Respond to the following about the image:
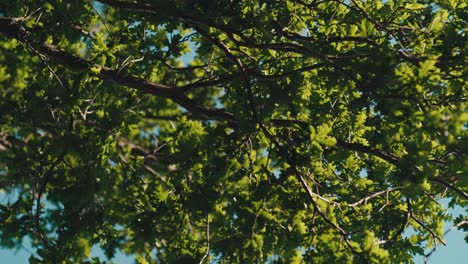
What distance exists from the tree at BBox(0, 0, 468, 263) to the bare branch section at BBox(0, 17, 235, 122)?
1.0 inches

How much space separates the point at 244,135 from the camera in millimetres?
7867

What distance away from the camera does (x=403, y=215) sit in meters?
9.17

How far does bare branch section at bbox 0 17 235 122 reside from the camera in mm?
8219

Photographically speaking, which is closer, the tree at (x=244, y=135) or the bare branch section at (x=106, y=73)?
the tree at (x=244, y=135)

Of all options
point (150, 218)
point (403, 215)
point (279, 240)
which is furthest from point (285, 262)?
point (403, 215)

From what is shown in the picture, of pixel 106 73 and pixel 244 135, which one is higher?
pixel 106 73

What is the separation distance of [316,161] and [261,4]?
88.9 inches

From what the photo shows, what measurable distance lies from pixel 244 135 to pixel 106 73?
234 cm

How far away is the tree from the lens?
21.7ft

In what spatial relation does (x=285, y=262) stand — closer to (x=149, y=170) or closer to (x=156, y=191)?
(x=156, y=191)

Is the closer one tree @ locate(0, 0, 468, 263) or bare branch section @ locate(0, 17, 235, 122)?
tree @ locate(0, 0, 468, 263)

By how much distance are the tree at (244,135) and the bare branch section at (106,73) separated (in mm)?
26

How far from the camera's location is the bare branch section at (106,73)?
8.22 m

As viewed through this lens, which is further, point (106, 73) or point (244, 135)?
point (106, 73)
